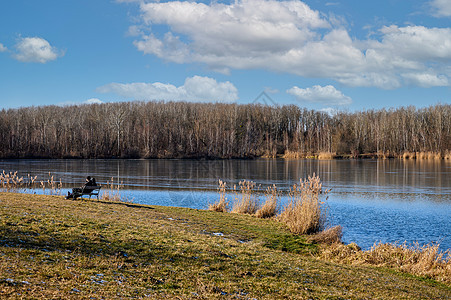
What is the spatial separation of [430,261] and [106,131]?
10643cm

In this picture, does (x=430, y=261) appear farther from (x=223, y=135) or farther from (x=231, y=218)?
(x=223, y=135)

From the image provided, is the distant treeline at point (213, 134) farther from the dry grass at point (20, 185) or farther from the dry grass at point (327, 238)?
the dry grass at point (327, 238)

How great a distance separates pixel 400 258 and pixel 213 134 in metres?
97.2

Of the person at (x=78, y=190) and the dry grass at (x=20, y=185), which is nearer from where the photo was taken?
the person at (x=78, y=190)

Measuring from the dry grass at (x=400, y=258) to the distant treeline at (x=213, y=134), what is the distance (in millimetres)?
85701

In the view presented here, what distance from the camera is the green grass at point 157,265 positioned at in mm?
6965

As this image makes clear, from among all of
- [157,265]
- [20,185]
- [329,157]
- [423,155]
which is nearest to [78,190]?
[20,185]

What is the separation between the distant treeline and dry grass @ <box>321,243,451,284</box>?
281ft

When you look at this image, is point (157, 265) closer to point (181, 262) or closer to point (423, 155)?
point (181, 262)

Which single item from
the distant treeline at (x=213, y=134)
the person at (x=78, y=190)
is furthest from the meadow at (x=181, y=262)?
the distant treeline at (x=213, y=134)

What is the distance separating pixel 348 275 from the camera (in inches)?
397

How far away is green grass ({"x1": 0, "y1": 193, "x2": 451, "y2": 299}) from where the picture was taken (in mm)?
6965

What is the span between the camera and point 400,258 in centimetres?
1291

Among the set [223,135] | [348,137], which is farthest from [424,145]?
[223,135]
